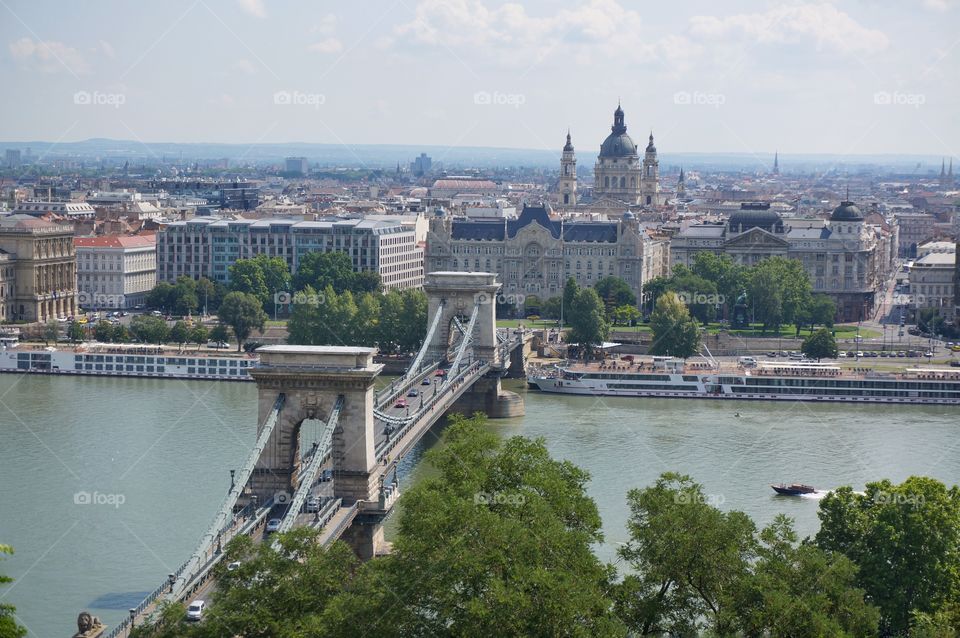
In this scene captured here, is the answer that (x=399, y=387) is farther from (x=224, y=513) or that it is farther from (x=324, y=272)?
(x=324, y=272)

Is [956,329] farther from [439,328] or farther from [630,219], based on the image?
[439,328]

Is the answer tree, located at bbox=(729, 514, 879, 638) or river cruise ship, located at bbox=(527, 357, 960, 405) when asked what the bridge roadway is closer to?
river cruise ship, located at bbox=(527, 357, 960, 405)

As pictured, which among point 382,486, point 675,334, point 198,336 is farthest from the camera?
point 198,336

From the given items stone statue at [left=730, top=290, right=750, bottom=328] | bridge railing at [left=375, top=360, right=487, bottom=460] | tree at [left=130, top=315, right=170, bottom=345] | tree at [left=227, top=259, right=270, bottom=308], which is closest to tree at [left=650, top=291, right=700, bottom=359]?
stone statue at [left=730, top=290, right=750, bottom=328]

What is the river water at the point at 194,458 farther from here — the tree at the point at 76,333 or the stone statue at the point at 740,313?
the stone statue at the point at 740,313

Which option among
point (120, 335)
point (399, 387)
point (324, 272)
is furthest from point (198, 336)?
point (399, 387)

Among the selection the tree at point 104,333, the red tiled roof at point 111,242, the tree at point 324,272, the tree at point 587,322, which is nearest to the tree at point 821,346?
the tree at point 587,322
